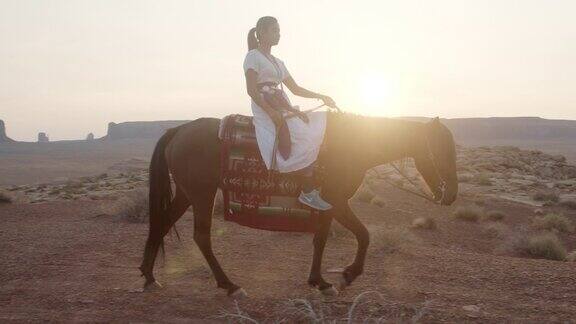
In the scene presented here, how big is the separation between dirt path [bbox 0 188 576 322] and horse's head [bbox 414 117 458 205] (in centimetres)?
121

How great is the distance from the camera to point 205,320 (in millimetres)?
5395

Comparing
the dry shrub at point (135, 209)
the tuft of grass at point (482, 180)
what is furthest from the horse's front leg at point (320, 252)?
the tuft of grass at point (482, 180)

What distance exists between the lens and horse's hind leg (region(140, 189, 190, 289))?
6645 millimetres

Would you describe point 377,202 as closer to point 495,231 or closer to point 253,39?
point 495,231

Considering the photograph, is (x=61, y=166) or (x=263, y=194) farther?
(x=61, y=166)

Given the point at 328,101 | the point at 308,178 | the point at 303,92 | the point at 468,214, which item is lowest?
the point at 468,214

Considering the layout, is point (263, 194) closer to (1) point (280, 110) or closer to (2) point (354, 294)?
(1) point (280, 110)

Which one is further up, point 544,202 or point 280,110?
point 280,110

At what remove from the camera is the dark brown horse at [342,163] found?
6227 millimetres

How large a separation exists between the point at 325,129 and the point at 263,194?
1081 millimetres

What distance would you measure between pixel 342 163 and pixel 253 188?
3.60 feet

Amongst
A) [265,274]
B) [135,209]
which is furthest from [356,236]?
[135,209]

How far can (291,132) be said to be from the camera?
6.07 meters

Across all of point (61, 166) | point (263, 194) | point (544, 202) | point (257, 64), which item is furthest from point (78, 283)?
point (61, 166)
